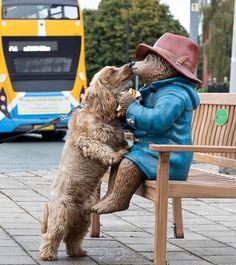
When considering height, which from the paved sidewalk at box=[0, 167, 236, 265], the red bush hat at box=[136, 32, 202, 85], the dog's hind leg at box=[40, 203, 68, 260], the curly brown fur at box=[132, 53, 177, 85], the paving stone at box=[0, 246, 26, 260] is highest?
the red bush hat at box=[136, 32, 202, 85]

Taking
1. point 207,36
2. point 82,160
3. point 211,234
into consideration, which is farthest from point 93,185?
point 207,36

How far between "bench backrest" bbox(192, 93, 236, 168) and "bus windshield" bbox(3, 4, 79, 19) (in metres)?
13.9

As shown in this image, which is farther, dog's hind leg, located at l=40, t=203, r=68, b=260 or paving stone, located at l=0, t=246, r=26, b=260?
paving stone, located at l=0, t=246, r=26, b=260

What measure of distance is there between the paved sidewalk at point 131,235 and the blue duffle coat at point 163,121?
76 centimetres

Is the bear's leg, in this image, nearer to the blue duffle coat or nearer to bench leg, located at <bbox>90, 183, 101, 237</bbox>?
the blue duffle coat

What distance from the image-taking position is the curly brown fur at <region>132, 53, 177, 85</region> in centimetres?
586

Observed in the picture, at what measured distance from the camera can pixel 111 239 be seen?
6.83m

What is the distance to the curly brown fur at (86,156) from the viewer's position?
570cm

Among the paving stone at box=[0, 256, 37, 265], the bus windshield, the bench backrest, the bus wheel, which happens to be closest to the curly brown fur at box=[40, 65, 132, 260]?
Answer: the paving stone at box=[0, 256, 37, 265]

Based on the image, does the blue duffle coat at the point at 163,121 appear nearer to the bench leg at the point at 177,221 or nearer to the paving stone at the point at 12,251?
the paving stone at the point at 12,251

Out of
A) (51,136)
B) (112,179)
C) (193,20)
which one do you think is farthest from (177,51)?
(51,136)

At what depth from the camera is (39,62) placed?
21.4 m

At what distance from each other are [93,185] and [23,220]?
75.5 inches

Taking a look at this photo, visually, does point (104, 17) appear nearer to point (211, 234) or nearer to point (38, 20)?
point (38, 20)
